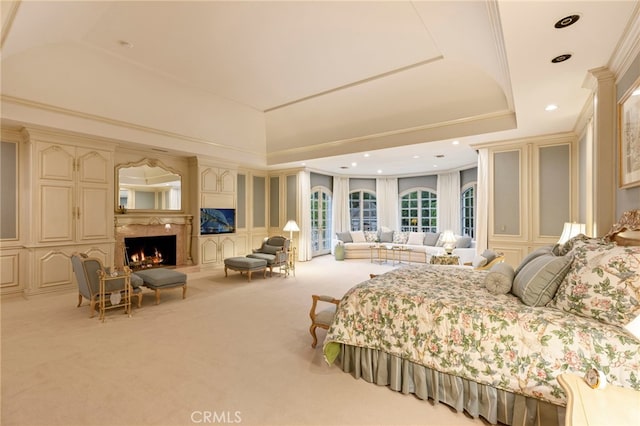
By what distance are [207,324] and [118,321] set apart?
3.73 feet

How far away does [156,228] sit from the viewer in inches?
258

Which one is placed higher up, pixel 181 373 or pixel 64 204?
pixel 64 204

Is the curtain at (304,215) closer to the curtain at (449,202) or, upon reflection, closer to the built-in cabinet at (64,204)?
the curtain at (449,202)

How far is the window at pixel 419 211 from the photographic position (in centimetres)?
973

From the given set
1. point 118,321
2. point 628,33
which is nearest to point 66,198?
point 118,321

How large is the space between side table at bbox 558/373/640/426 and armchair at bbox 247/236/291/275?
549cm

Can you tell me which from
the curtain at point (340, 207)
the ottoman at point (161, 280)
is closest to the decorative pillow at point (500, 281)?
the ottoman at point (161, 280)

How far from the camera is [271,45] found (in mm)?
3914

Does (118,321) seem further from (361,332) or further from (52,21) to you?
(52,21)

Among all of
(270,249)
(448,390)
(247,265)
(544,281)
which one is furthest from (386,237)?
(448,390)

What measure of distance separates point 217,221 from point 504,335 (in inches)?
267

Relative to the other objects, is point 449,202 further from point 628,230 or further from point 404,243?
point 628,230

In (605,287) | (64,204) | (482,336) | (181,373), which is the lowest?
(181,373)

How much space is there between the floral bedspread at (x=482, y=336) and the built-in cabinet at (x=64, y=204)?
5.10m
